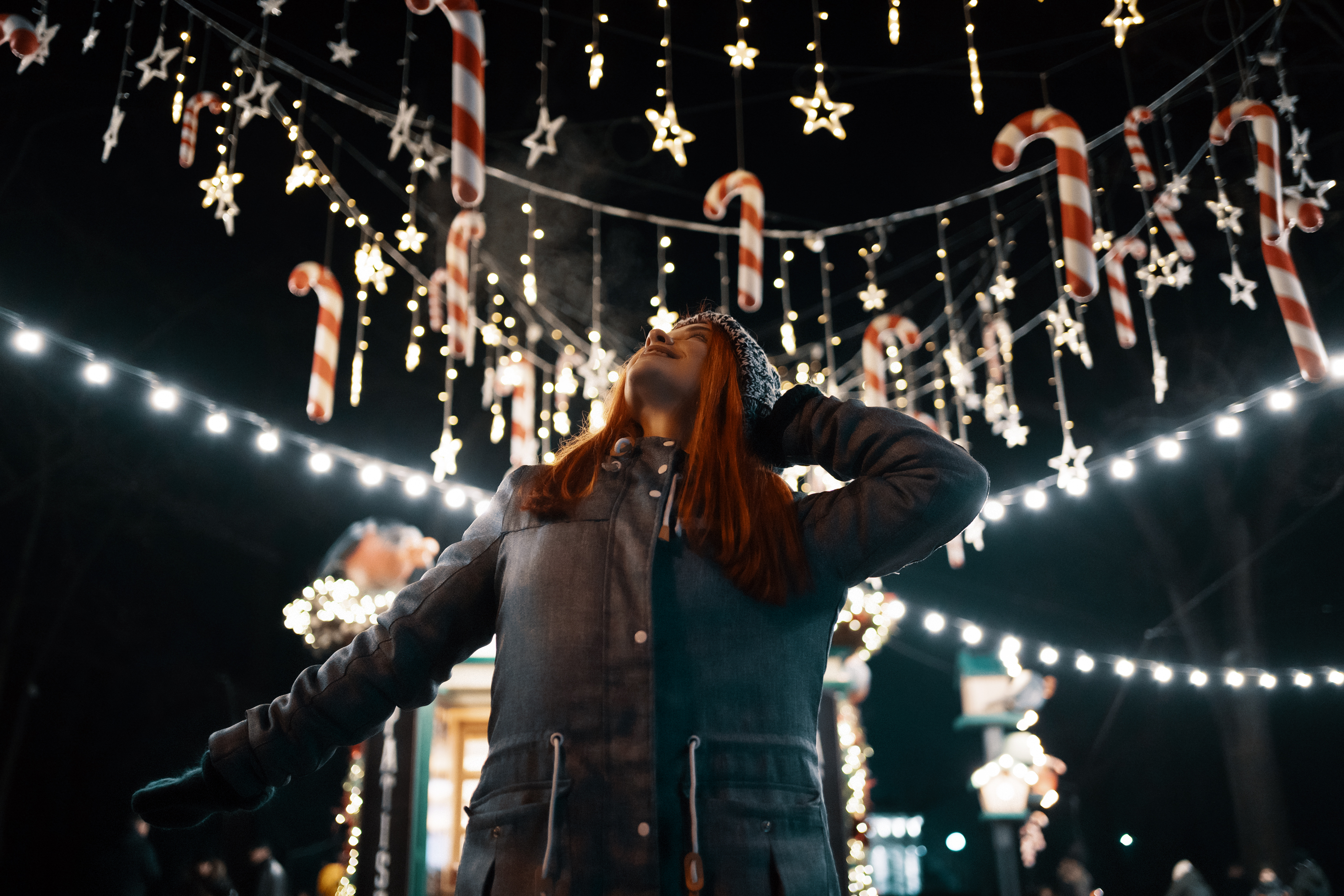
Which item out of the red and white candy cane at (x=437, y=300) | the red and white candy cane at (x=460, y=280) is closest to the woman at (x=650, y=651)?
the red and white candy cane at (x=460, y=280)

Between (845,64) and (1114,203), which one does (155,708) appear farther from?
(1114,203)

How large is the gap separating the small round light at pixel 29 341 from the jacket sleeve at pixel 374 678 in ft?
14.6

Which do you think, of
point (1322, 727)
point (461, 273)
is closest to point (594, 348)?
point (461, 273)

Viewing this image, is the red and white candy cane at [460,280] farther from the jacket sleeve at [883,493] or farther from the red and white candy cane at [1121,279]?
the red and white candy cane at [1121,279]

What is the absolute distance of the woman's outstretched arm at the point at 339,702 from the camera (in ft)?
5.17

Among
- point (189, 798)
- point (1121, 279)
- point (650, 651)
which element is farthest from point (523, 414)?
point (650, 651)

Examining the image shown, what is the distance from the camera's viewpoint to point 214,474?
14.5 meters

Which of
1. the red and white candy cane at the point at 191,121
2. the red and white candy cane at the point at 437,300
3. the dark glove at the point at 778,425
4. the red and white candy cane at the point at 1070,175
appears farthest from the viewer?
the red and white candy cane at the point at 437,300

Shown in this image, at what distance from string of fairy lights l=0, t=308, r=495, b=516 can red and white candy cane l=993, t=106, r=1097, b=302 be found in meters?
2.80

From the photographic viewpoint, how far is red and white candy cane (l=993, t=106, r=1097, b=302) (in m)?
4.20

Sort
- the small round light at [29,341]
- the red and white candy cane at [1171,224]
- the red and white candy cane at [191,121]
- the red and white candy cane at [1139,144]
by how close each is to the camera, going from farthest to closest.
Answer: the red and white candy cane at [1171,224] → the red and white candy cane at [1139,144] → the small round light at [29,341] → the red and white candy cane at [191,121]

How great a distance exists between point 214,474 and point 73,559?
2.29m

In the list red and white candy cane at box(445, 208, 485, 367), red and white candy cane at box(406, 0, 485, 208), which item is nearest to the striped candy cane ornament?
red and white candy cane at box(445, 208, 485, 367)

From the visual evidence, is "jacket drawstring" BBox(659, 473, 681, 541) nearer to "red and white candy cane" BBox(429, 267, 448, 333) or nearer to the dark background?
the dark background
